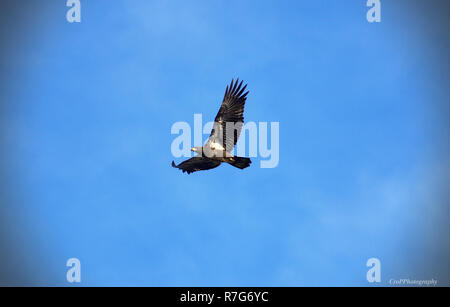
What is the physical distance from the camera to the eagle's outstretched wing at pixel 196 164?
26.8 m

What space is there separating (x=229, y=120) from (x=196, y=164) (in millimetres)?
3359

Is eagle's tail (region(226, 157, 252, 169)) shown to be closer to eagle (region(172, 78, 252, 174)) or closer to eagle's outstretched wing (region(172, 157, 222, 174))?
eagle (region(172, 78, 252, 174))

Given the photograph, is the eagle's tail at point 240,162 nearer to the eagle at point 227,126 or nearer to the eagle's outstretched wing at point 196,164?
the eagle at point 227,126

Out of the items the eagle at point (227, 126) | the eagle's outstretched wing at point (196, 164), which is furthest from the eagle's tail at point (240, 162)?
the eagle's outstretched wing at point (196, 164)

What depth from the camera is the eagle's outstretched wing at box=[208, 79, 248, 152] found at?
25328 mm

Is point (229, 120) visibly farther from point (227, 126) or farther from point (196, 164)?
point (196, 164)

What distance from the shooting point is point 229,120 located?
25.5 m

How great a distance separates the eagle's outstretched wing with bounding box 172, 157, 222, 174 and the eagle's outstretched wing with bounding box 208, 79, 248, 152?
4.68 feet

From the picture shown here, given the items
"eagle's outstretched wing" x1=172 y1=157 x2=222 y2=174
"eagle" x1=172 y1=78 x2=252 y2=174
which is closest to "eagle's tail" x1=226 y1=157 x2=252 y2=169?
Result: "eagle" x1=172 y1=78 x2=252 y2=174

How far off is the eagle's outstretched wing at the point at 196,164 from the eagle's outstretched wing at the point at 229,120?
1427 mm
